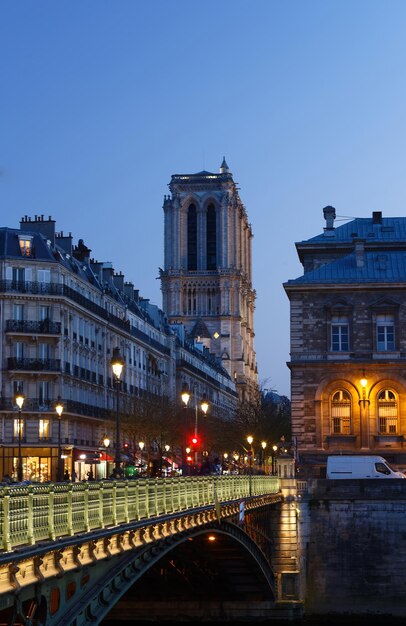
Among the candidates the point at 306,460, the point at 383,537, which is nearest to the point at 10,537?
the point at 383,537

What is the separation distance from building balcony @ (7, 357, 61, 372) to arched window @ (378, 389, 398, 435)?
68.3 ft

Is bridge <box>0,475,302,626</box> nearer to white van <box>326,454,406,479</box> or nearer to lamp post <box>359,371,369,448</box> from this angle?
white van <box>326,454,406,479</box>

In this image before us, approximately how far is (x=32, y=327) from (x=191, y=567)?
30.6 m

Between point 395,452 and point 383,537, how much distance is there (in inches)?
445

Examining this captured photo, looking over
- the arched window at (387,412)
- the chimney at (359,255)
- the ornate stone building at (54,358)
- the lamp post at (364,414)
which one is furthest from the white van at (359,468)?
the ornate stone building at (54,358)

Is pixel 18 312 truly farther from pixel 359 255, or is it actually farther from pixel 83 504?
pixel 83 504

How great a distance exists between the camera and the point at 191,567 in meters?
60.2

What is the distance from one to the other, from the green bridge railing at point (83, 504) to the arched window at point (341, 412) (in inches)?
1419

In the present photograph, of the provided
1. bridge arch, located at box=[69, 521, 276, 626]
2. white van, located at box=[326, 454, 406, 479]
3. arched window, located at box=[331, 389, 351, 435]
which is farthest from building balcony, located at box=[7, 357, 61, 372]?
bridge arch, located at box=[69, 521, 276, 626]

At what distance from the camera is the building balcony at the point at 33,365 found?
284 ft

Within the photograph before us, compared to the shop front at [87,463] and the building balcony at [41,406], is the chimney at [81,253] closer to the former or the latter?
the building balcony at [41,406]

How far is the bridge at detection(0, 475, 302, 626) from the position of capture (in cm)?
2222

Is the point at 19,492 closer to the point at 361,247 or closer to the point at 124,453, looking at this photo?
the point at 361,247

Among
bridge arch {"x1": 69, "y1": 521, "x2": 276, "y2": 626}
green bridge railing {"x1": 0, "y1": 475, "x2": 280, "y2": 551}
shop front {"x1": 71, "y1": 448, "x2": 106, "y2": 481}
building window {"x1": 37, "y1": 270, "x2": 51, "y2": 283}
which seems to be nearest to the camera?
green bridge railing {"x1": 0, "y1": 475, "x2": 280, "y2": 551}
